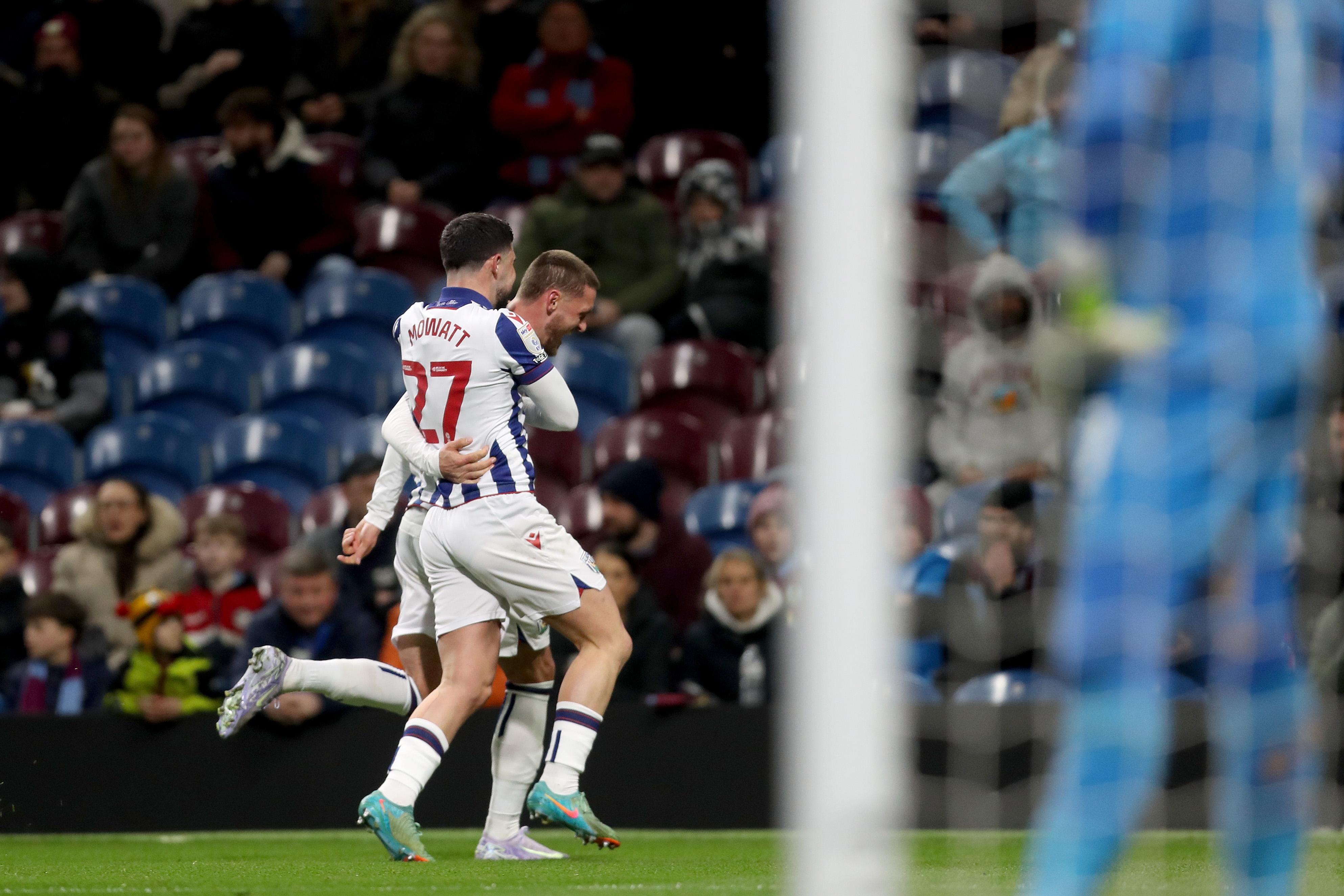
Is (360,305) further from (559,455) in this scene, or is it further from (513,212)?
(559,455)

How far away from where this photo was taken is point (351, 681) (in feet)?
18.6

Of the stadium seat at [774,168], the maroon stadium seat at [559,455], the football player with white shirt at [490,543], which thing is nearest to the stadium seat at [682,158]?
the stadium seat at [774,168]

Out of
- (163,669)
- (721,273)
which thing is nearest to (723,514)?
(721,273)

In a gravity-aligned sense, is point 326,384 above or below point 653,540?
above

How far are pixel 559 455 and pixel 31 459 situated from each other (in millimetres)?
2708

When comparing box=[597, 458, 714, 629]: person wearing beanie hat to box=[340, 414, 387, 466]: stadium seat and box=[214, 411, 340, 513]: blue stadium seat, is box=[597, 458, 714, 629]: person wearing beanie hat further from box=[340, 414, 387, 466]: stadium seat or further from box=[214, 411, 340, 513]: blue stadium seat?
box=[214, 411, 340, 513]: blue stadium seat

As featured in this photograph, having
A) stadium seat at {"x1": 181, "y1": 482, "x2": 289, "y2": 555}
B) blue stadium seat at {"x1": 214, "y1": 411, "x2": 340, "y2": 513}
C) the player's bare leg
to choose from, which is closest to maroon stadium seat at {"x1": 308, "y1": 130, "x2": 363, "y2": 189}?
blue stadium seat at {"x1": 214, "y1": 411, "x2": 340, "y2": 513}

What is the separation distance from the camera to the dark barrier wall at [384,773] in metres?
6.84

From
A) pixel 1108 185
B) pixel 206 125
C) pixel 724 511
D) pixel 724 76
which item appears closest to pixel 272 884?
pixel 1108 185

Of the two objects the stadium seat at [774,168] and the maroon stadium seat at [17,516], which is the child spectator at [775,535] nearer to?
the stadium seat at [774,168]

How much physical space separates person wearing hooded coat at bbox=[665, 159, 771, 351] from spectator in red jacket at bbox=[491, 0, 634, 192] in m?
1.35

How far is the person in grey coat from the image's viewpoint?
34.3 ft

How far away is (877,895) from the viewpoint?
2.26m

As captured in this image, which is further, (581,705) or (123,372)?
(123,372)
